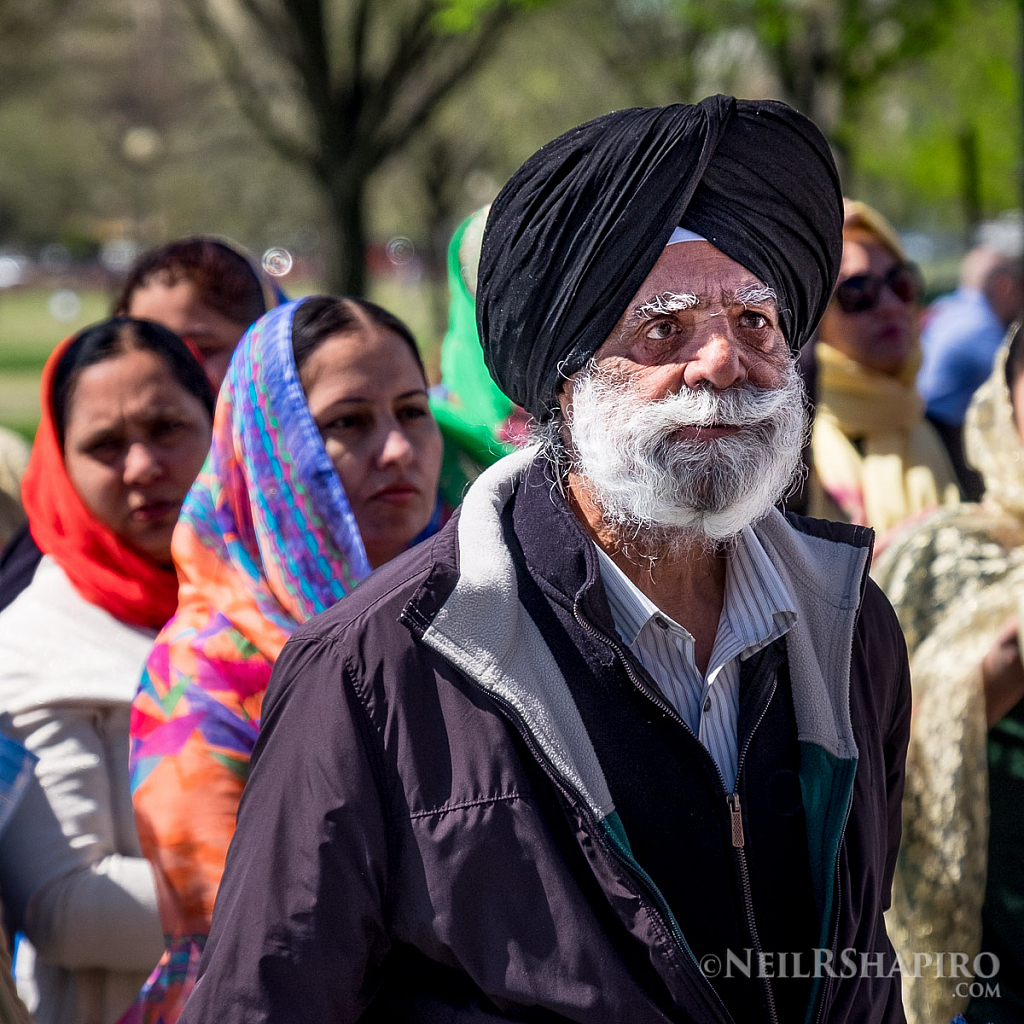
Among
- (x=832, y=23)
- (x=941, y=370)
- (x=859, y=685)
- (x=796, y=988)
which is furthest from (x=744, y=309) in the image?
(x=832, y=23)

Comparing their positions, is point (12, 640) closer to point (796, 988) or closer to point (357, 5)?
point (796, 988)

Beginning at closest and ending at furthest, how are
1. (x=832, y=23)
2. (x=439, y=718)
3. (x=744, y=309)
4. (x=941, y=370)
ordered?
(x=439, y=718) → (x=744, y=309) → (x=941, y=370) → (x=832, y=23)

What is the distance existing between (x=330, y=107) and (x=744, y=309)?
955 centimetres

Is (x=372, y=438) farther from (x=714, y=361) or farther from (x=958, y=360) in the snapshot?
(x=958, y=360)

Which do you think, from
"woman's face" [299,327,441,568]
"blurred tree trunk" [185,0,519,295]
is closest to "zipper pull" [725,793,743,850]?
"woman's face" [299,327,441,568]

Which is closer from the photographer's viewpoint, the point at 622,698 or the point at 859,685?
the point at 622,698

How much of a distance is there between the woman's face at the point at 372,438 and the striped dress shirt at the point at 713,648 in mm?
934

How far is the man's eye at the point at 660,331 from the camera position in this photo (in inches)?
73.0

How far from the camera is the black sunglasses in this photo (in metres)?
4.46

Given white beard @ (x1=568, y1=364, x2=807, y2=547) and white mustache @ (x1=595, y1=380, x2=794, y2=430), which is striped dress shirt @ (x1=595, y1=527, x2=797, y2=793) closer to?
white beard @ (x1=568, y1=364, x2=807, y2=547)

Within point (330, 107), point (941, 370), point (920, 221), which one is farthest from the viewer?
point (920, 221)

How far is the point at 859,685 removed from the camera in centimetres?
193

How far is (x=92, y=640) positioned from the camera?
2.77 m

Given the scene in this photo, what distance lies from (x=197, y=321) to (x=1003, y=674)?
2354 millimetres
